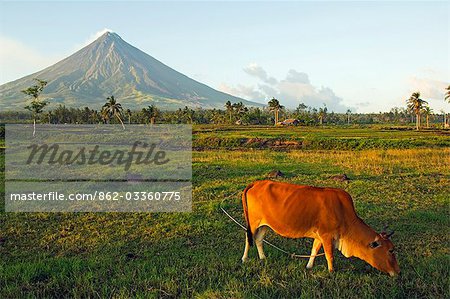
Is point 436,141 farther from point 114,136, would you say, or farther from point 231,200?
point 114,136

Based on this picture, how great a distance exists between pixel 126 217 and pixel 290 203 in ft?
15.8

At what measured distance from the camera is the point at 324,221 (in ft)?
16.9

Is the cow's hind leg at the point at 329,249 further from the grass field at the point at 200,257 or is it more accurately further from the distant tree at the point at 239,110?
the distant tree at the point at 239,110

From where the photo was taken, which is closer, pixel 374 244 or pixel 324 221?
pixel 374 244

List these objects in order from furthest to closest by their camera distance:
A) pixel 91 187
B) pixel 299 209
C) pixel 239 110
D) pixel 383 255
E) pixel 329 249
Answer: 1. pixel 239 110
2. pixel 91 187
3. pixel 299 209
4. pixel 329 249
5. pixel 383 255

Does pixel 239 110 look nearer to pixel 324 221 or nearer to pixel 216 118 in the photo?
pixel 216 118

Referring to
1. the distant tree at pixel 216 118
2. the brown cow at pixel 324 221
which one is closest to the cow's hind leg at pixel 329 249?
the brown cow at pixel 324 221

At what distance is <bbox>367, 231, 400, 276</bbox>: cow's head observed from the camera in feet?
16.0

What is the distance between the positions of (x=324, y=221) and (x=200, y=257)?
2.05 m

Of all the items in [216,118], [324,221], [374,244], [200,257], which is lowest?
[200,257]

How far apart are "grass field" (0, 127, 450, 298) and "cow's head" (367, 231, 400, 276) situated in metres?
0.11

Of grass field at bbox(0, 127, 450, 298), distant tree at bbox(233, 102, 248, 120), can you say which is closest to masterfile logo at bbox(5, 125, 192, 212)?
grass field at bbox(0, 127, 450, 298)

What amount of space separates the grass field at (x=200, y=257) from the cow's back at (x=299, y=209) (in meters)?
0.57

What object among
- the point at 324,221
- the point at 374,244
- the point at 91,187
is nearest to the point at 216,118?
the point at 91,187
